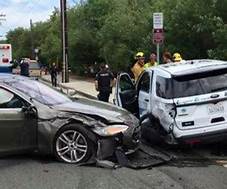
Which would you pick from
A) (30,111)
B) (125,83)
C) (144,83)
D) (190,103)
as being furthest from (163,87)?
(125,83)

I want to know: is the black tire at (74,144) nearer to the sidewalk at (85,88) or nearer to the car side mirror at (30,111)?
the car side mirror at (30,111)

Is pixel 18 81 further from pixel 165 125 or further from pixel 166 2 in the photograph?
pixel 166 2

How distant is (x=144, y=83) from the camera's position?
12.5 m

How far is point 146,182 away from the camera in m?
8.43

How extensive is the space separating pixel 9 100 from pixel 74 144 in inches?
52.0

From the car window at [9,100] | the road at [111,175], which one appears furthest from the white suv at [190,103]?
the car window at [9,100]

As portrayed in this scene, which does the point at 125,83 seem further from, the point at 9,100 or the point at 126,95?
the point at 9,100

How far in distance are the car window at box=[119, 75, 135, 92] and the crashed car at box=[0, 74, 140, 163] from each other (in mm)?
3899

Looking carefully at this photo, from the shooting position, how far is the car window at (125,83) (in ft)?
45.7

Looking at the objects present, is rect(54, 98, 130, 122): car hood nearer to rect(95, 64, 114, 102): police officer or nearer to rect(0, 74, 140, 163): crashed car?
rect(0, 74, 140, 163): crashed car

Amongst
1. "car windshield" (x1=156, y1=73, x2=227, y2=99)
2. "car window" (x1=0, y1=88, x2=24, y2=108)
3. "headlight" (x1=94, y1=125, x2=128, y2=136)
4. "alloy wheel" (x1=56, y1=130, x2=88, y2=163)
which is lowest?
"alloy wheel" (x1=56, y1=130, x2=88, y2=163)

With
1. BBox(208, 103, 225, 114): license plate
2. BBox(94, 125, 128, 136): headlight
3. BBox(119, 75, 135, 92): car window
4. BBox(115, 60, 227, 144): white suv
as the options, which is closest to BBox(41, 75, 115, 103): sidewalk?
BBox(119, 75, 135, 92): car window

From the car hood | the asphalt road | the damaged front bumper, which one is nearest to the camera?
the asphalt road

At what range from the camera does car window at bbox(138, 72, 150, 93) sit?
12167 millimetres
